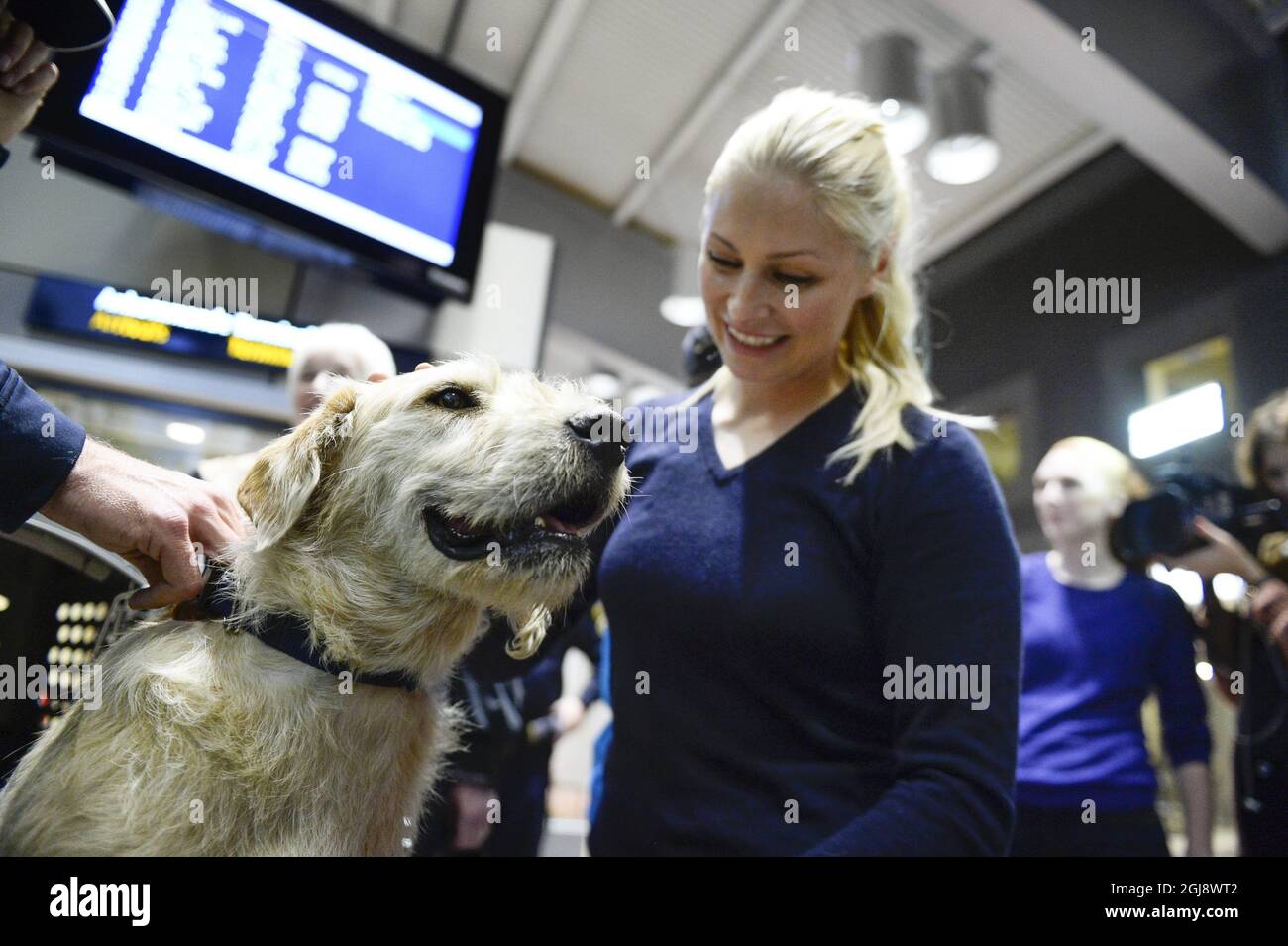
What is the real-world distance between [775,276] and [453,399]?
356 millimetres

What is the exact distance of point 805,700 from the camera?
2.38 ft

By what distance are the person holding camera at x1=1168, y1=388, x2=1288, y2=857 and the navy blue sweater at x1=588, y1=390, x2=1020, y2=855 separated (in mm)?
771

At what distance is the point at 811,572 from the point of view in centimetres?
73

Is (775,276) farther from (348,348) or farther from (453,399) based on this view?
(348,348)

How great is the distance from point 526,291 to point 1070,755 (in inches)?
67.1

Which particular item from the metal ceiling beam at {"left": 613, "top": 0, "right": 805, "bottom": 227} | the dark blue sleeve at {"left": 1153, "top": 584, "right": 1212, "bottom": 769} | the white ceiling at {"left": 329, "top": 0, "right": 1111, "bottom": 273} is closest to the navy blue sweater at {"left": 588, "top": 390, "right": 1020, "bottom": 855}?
the dark blue sleeve at {"left": 1153, "top": 584, "right": 1212, "bottom": 769}

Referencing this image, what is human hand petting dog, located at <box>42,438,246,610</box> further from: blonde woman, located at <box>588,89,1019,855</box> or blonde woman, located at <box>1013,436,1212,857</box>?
blonde woman, located at <box>1013,436,1212,857</box>

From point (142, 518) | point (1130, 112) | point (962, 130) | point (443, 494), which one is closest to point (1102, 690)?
point (443, 494)

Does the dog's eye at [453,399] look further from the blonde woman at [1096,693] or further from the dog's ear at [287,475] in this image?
the blonde woman at [1096,693]

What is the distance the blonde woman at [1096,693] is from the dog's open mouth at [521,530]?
0.81 metres

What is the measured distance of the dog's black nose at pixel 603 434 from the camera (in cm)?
73

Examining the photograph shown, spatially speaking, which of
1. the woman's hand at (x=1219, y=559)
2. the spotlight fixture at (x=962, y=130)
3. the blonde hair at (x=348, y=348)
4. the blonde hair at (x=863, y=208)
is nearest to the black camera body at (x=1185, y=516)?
the woman's hand at (x=1219, y=559)
